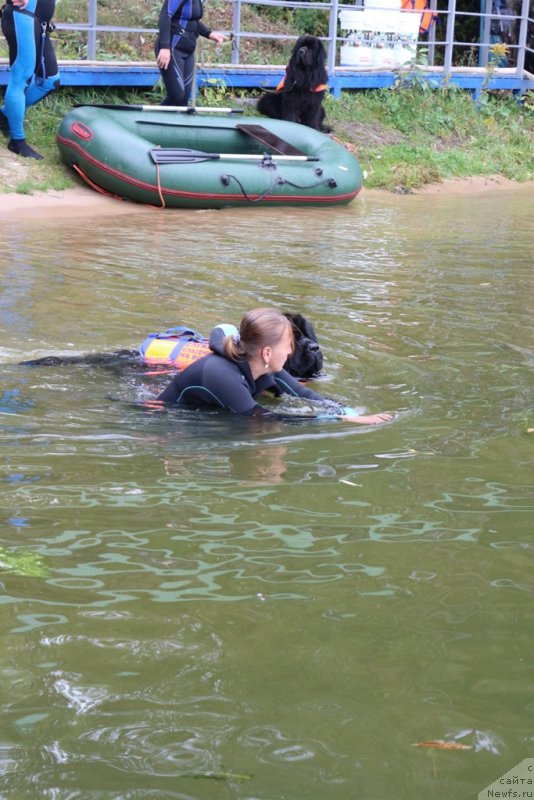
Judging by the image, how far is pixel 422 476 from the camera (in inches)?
167

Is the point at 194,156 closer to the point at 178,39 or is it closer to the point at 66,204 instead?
the point at 178,39

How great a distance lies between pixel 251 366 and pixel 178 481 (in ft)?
3.62

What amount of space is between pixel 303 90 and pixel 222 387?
32.2 feet

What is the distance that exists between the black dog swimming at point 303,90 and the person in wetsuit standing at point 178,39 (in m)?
1.19

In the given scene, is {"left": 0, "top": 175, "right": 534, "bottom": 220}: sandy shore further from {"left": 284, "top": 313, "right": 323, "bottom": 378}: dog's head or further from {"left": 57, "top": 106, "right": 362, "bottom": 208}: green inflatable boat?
{"left": 284, "top": 313, "right": 323, "bottom": 378}: dog's head

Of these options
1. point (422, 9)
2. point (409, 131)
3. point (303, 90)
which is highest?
point (422, 9)

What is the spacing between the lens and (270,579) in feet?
10.7

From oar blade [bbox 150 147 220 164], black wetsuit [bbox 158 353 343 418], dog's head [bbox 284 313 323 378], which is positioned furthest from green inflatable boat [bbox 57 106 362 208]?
black wetsuit [bbox 158 353 343 418]

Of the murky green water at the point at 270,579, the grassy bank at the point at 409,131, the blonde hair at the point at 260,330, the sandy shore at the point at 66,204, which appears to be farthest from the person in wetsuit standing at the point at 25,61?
the blonde hair at the point at 260,330

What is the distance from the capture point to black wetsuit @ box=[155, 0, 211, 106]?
40.0ft

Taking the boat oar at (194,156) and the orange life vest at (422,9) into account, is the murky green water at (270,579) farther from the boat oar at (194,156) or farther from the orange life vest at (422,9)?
the orange life vest at (422,9)

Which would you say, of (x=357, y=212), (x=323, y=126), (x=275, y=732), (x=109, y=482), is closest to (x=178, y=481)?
(x=109, y=482)

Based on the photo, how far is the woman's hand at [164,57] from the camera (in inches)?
480

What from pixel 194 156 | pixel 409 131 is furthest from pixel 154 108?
pixel 409 131
